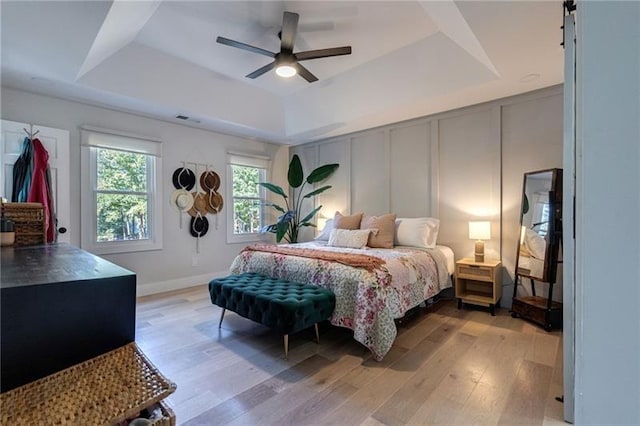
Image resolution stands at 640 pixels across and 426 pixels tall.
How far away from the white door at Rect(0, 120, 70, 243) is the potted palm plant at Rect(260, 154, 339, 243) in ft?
8.65

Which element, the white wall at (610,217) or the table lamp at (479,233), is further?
the table lamp at (479,233)

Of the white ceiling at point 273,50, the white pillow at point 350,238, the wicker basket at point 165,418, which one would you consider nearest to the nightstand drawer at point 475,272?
the white pillow at point 350,238

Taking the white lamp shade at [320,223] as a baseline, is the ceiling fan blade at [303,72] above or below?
above

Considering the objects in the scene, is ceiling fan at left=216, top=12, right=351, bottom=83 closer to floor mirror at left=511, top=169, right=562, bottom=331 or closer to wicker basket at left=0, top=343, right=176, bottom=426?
floor mirror at left=511, top=169, right=562, bottom=331

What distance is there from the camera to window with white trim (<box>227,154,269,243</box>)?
520 cm

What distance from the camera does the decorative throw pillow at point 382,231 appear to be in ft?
12.5

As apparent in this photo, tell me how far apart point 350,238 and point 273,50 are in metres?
2.37

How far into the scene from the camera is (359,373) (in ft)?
7.18

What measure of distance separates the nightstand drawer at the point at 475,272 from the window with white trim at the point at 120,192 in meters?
4.04

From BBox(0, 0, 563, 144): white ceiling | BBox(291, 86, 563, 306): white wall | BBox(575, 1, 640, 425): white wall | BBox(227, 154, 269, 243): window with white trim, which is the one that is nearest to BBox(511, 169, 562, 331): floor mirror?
BBox(291, 86, 563, 306): white wall

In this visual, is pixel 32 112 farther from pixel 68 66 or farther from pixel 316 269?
pixel 316 269

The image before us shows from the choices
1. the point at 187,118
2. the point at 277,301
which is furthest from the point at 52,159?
the point at 277,301

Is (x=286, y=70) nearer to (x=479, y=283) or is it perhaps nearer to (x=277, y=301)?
(x=277, y=301)

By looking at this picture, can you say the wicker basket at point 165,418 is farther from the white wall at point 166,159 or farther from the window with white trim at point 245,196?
the window with white trim at point 245,196
